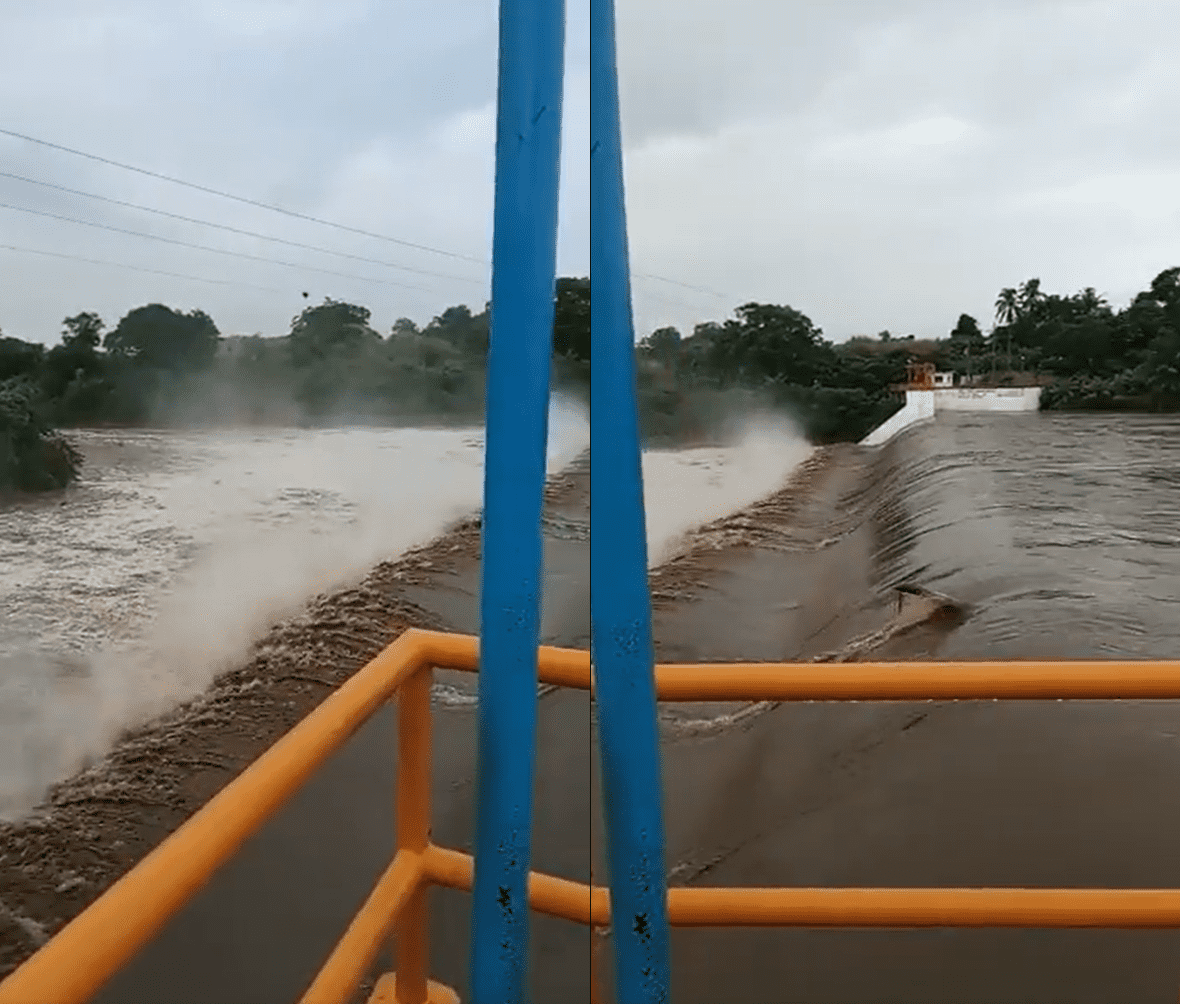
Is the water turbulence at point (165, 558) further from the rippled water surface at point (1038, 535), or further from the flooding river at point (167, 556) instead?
the rippled water surface at point (1038, 535)

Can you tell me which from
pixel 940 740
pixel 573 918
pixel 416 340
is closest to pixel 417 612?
pixel 416 340

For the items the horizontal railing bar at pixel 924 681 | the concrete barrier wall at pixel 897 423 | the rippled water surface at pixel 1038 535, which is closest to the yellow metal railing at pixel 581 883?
the horizontal railing bar at pixel 924 681

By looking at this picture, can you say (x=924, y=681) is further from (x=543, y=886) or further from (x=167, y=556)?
(x=167, y=556)

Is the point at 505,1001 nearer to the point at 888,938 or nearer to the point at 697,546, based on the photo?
the point at 888,938

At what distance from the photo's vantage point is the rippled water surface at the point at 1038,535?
375cm

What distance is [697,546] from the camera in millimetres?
5004

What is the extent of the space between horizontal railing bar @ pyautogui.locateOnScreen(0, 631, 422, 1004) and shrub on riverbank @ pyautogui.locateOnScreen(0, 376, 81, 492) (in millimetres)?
460

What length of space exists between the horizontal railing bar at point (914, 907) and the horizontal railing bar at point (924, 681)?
0.40 ft

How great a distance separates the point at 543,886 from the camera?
53 cm

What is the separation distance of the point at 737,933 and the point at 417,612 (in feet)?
3.14

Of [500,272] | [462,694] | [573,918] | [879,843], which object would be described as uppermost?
[500,272]

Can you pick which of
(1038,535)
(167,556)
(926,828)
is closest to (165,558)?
(167,556)

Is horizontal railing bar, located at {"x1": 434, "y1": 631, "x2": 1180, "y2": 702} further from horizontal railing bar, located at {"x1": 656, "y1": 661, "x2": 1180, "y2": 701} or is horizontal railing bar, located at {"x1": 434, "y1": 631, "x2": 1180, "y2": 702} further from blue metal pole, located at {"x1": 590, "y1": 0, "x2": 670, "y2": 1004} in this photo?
blue metal pole, located at {"x1": 590, "y1": 0, "x2": 670, "y2": 1004}

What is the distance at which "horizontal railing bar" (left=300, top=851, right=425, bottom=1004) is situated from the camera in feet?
1.53
